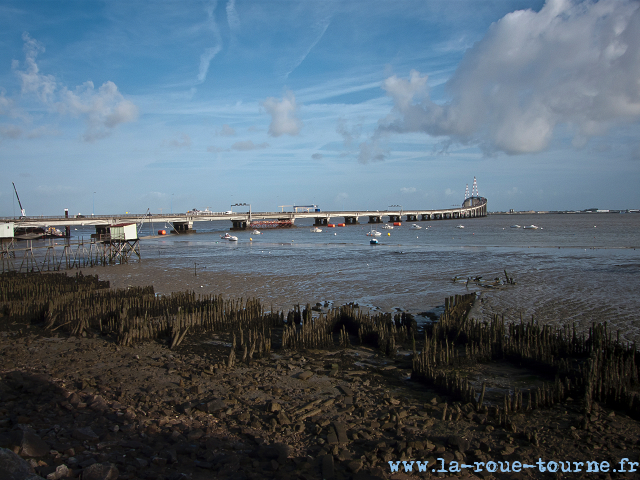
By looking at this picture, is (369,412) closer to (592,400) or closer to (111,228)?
(592,400)

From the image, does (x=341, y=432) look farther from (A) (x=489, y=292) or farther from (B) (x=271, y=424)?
(A) (x=489, y=292)

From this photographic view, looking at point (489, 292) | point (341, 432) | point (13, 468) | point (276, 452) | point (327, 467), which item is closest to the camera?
point (13, 468)

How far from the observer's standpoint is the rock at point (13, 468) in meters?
5.06

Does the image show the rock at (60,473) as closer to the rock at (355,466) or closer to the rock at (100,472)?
the rock at (100,472)

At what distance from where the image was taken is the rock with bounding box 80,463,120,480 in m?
5.95

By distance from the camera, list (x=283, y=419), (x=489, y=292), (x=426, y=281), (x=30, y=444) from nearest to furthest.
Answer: (x=30, y=444) → (x=283, y=419) → (x=489, y=292) → (x=426, y=281)

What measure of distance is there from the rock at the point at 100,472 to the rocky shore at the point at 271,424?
16 mm

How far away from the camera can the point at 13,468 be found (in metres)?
5.24

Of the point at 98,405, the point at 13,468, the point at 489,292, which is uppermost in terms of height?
the point at 13,468

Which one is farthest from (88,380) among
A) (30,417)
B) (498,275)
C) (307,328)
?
(498,275)

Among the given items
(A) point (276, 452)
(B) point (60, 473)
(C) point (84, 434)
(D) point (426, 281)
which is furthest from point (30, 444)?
(D) point (426, 281)

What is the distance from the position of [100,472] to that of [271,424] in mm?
3191

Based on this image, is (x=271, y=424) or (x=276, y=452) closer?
(x=276, y=452)

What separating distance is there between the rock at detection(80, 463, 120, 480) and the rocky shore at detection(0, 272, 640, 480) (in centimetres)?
2
